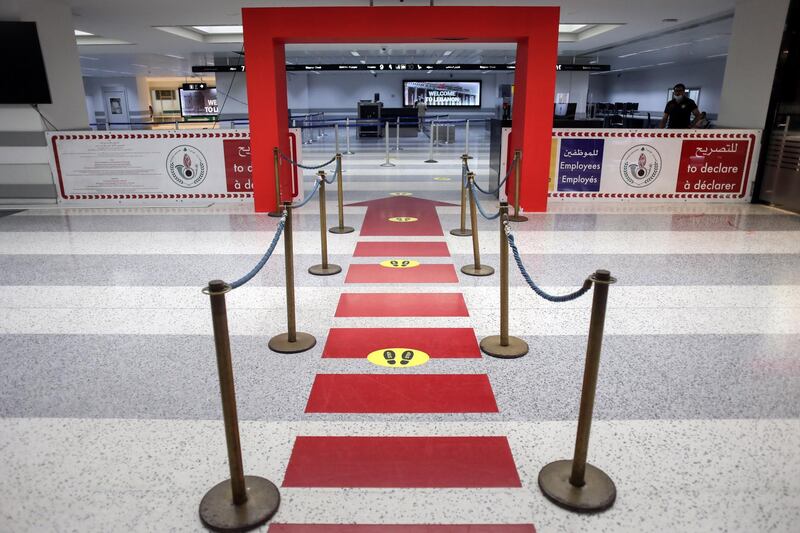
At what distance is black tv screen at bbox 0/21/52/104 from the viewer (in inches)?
307

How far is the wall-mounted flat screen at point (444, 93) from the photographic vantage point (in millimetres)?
31844

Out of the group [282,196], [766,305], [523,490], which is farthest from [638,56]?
[523,490]

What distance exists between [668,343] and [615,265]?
1.88m

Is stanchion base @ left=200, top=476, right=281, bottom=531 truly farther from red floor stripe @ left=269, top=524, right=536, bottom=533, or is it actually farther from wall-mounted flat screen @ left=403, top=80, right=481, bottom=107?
wall-mounted flat screen @ left=403, top=80, right=481, bottom=107

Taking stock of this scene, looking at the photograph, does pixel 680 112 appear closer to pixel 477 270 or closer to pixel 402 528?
pixel 477 270

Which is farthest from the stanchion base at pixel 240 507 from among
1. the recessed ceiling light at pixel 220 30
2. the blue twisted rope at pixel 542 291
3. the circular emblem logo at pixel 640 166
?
the recessed ceiling light at pixel 220 30

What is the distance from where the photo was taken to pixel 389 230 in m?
7.11

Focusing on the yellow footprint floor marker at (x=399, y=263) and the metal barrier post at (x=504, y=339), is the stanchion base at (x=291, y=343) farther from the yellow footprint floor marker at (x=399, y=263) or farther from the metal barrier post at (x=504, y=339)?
the yellow footprint floor marker at (x=399, y=263)

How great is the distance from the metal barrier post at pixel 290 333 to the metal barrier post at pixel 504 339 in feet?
4.03

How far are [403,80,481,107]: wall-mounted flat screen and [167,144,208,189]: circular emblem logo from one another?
25.0 meters

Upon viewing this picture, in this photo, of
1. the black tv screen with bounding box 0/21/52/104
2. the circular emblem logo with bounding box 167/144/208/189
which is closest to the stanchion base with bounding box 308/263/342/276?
the circular emblem logo with bounding box 167/144/208/189

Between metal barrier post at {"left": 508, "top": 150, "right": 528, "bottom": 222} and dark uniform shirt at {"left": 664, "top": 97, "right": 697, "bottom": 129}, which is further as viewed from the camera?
dark uniform shirt at {"left": 664, "top": 97, "right": 697, "bottom": 129}

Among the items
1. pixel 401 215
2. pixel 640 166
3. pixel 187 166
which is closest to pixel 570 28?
pixel 640 166

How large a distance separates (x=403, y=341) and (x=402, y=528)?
175 cm
